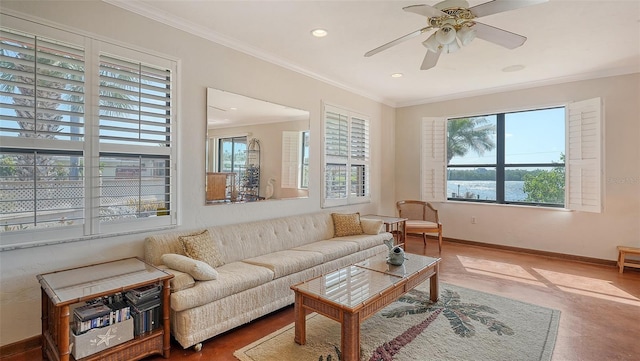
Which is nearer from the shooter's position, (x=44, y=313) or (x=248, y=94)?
(x=44, y=313)

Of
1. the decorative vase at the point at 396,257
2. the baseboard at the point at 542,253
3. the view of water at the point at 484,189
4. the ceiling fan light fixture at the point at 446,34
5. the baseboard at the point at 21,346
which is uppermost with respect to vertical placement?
the ceiling fan light fixture at the point at 446,34

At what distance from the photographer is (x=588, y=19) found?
2.92m

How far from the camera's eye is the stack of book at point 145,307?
7.09 ft

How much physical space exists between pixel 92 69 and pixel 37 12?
45 cm

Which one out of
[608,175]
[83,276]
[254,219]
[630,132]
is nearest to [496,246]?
[608,175]

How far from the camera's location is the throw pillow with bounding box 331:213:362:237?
4406 mm

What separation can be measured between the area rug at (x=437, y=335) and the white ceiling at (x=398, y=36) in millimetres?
2706

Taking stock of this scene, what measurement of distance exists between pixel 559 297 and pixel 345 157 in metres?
3.24

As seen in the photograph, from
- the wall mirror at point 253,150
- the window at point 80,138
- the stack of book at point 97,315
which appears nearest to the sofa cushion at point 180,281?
the stack of book at point 97,315

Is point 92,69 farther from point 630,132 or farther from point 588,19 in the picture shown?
point 630,132

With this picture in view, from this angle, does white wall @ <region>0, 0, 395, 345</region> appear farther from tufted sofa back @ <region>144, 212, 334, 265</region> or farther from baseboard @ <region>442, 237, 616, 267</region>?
baseboard @ <region>442, 237, 616, 267</region>

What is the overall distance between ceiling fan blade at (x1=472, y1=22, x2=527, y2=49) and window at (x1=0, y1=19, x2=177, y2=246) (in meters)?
2.65

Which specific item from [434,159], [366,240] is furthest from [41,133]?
[434,159]

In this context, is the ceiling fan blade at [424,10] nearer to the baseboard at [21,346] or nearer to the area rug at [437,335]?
the area rug at [437,335]
